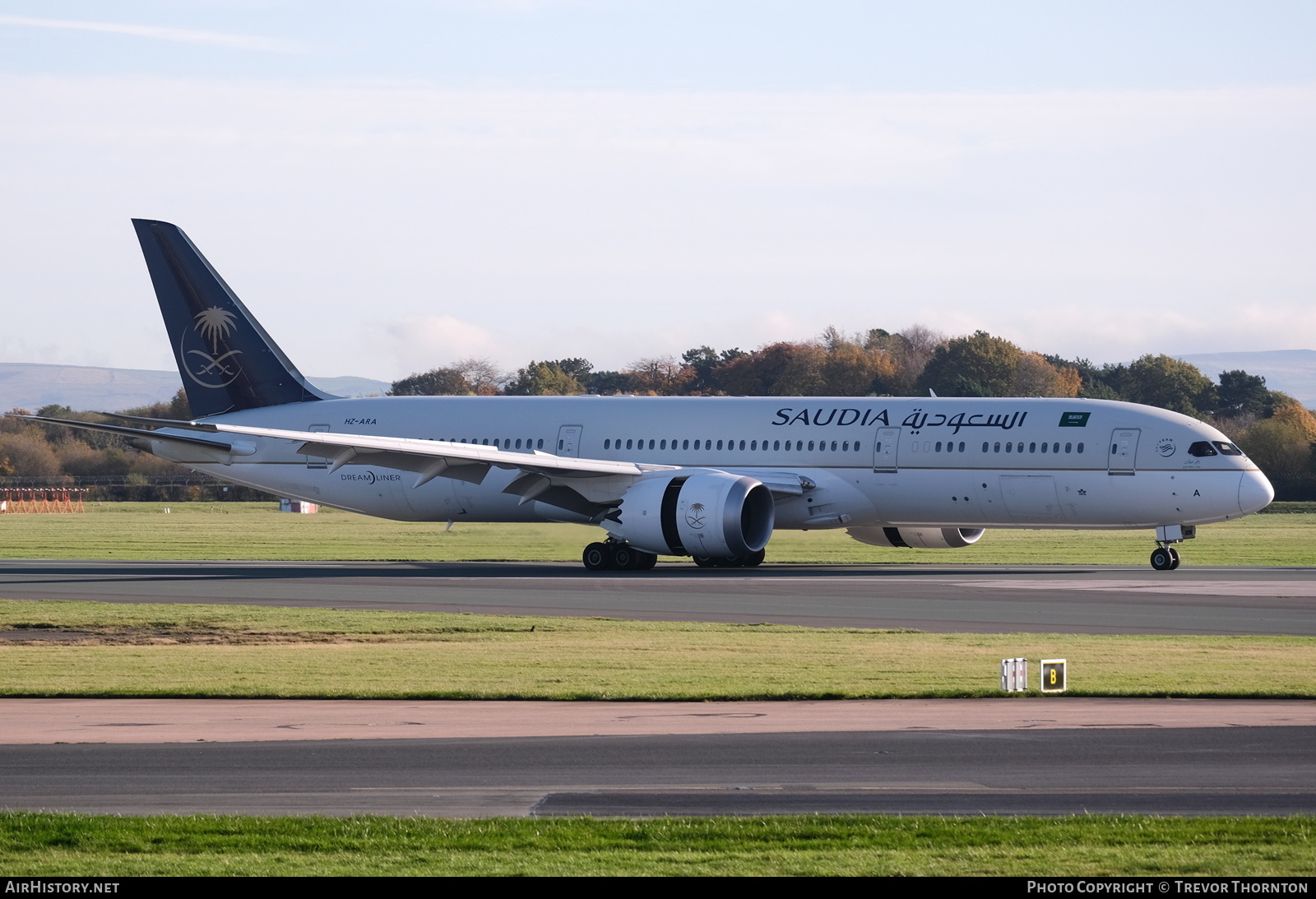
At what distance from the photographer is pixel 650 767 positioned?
43.0 feet

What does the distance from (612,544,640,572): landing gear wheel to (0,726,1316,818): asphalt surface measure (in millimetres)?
24553

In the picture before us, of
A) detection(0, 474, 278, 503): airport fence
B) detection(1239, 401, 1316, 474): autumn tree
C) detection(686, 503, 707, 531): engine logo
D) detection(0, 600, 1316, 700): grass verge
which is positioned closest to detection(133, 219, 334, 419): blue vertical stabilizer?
detection(686, 503, 707, 531): engine logo

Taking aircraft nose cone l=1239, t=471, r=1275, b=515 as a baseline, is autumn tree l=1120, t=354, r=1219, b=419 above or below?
above

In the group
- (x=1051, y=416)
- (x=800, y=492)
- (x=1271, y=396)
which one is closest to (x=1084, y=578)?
(x=1051, y=416)

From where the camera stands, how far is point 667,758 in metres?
13.5

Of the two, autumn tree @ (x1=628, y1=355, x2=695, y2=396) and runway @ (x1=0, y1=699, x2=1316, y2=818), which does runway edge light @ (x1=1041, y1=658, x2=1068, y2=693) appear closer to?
runway @ (x1=0, y1=699, x2=1316, y2=818)

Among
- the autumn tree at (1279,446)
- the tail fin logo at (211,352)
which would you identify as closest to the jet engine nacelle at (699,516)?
the tail fin logo at (211,352)

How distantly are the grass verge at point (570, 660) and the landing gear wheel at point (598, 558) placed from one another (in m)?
12.9

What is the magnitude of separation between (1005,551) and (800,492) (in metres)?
12.2

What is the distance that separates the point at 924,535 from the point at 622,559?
820 centimetres

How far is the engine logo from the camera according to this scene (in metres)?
37.8

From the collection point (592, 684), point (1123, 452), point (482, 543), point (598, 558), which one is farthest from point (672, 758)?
point (482, 543)
